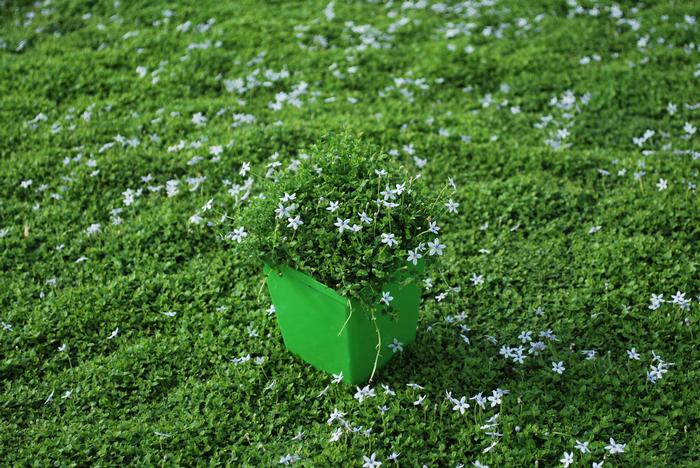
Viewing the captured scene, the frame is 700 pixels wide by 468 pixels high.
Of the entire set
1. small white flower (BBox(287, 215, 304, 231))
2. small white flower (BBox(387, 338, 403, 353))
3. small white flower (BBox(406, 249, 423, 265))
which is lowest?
small white flower (BBox(387, 338, 403, 353))

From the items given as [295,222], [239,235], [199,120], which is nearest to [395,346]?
[295,222]

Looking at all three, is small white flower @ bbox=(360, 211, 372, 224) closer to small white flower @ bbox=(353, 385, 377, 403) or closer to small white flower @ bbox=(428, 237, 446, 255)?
small white flower @ bbox=(428, 237, 446, 255)

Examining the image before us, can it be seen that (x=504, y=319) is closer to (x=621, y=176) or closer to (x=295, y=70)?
(x=621, y=176)

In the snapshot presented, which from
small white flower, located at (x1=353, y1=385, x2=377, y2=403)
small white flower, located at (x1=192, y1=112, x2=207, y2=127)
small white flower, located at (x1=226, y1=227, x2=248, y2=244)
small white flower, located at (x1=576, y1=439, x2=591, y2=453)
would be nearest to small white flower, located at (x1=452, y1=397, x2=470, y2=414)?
small white flower, located at (x1=353, y1=385, x2=377, y2=403)

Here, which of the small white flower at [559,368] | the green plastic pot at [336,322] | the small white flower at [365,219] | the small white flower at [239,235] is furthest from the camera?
the small white flower at [559,368]

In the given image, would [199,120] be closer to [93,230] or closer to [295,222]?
[93,230]

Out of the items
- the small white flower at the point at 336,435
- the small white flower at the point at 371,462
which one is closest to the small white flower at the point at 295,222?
the small white flower at the point at 336,435

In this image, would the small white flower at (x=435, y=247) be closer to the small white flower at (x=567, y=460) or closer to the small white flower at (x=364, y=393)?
the small white flower at (x=364, y=393)
